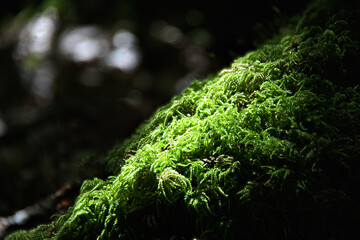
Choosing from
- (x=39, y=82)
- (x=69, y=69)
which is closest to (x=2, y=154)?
(x=39, y=82)

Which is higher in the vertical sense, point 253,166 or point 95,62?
point 95,62

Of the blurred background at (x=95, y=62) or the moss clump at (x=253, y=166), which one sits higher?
the blurred background at (x=95, y=62)

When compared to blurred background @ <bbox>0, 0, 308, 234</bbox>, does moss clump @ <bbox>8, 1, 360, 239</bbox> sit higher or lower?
lower

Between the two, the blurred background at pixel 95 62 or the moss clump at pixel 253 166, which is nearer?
the moss clump at pixel 253 166

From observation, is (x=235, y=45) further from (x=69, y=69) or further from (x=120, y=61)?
(x=69, y=69)
